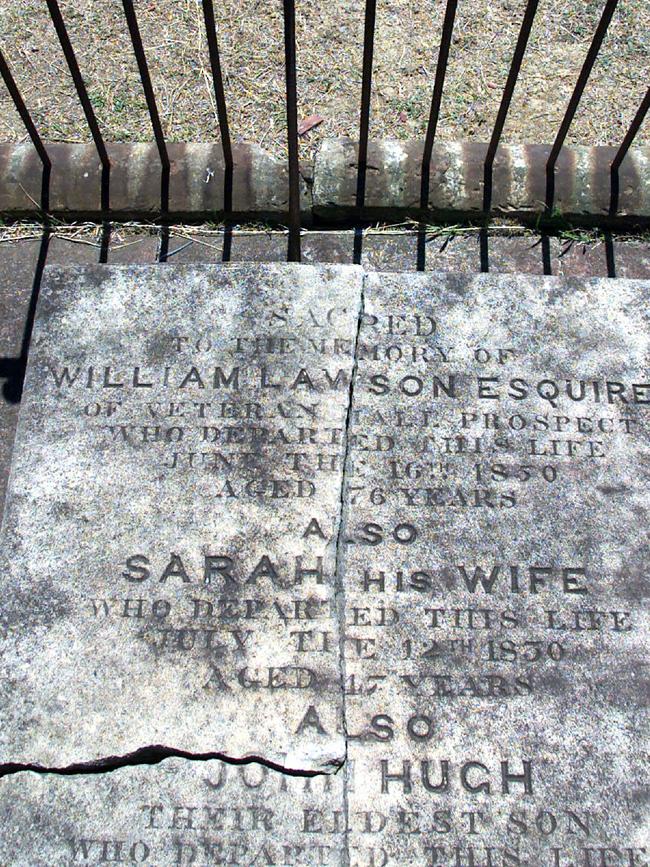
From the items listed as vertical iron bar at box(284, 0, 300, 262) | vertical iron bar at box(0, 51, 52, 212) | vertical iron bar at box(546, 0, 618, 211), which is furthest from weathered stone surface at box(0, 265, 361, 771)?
vertical iron bar at box(546, 0, 618, 211)

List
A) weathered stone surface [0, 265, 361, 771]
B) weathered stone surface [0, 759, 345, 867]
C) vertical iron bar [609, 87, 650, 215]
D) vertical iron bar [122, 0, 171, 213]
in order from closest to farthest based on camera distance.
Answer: weathered stone surface [0, 759, 345, 867] < weathered stone surface [0, 265, 361, 771] < vertical iron bar [122, 0, 171, 213] < vertical iron bar [609, 87, 650, 215]

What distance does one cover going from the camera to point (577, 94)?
10.3 feet

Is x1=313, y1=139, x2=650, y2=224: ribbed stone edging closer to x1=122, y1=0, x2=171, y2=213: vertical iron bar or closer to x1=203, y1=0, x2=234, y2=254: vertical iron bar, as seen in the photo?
x1=203, y1=0, x2=234, y2=254: vertical iron bar

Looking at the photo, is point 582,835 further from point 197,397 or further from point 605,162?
point 605,162

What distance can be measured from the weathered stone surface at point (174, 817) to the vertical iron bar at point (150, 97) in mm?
2021

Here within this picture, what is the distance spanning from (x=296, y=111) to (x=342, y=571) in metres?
1.49

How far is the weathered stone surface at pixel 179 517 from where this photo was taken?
2.12m

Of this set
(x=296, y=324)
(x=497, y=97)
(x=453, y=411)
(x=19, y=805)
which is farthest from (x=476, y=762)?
(x=497, y=97)

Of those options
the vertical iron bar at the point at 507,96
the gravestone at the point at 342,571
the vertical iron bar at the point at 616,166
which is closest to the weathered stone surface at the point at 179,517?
the gravestone at the point at 342,571

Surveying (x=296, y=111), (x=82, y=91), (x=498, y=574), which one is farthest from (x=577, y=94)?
(x=498, y=574)

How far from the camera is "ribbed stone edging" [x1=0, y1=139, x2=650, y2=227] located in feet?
10.9

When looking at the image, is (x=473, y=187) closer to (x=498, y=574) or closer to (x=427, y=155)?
(x=427, y=155)

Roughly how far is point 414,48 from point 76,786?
3.18 meters

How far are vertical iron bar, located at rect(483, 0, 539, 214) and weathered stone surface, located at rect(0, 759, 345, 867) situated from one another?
2144 millimetres
